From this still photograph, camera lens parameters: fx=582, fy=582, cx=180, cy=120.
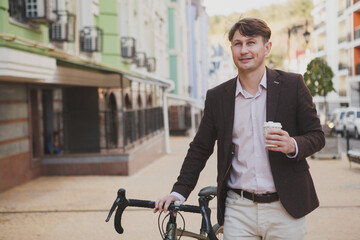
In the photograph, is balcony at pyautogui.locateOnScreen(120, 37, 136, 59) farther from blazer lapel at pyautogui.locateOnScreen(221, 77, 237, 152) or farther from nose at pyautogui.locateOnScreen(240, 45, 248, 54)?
nose at pyautogui.locateOnScreen(240, 45, 248, 54)

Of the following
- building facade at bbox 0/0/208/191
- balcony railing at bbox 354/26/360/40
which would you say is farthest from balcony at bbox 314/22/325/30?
building facade at bbox 0/0/208/191

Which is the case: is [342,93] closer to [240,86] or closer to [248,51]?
[240,86]

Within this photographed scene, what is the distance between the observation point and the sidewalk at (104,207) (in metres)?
7.69

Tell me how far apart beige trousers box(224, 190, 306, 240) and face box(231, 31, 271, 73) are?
71cm

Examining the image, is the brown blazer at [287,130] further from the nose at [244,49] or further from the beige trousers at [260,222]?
the nose at [244,49]

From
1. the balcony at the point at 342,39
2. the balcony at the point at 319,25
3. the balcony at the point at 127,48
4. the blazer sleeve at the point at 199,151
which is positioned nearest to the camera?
the blazer sleeve at the point at 199,151

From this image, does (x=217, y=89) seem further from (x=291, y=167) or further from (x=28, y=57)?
(x=28, y=57)

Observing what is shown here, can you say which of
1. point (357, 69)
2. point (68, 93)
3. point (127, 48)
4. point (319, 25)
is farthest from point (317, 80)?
point (319, 25)

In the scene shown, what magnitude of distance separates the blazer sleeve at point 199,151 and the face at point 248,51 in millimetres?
308

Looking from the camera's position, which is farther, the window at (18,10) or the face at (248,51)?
the window at (18,10)

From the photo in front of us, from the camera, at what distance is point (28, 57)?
34.8ft

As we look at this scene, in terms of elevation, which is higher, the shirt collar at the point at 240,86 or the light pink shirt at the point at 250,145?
the shirt collar at the point at 240,86

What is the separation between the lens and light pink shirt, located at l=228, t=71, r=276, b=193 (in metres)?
3.06

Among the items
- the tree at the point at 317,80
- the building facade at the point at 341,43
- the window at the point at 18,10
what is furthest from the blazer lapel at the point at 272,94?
the building facade at the point at 341,43
